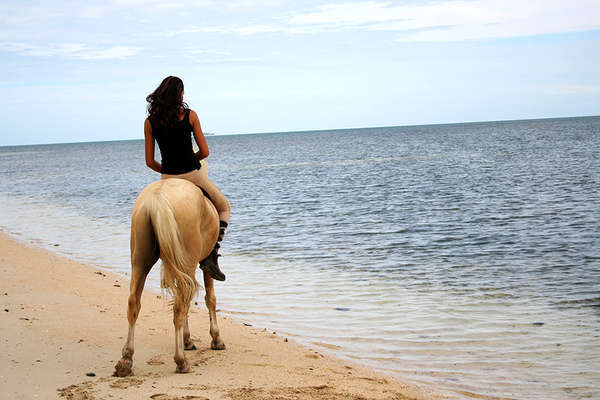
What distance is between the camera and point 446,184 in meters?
29.7

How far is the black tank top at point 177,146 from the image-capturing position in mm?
5637

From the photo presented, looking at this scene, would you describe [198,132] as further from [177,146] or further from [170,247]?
[170,247]

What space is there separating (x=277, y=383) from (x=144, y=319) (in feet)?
9.95

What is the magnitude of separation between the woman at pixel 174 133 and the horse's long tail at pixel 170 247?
62 cm

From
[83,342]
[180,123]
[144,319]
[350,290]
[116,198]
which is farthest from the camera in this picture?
[116,198]

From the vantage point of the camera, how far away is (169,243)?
→ 17.3 ft

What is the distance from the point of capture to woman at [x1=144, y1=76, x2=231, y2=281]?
5551 millimetres

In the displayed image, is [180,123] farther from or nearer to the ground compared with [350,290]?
farther from the ground

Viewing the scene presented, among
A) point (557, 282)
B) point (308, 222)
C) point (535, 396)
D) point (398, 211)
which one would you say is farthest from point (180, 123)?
point (398, 211)

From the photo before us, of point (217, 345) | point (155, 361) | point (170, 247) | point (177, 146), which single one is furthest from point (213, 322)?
point (177, 146)

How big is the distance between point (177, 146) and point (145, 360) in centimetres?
216

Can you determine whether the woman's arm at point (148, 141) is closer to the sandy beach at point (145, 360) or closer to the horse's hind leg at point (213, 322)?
the horse's hind leg at point (213, 322)

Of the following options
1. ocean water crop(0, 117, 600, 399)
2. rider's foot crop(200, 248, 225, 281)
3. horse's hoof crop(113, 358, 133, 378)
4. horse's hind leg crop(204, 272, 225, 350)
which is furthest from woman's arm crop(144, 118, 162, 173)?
ocean water crop(0, 117, 600, 399)

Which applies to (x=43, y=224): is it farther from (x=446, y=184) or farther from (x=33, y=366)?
(x=446, y=184)
